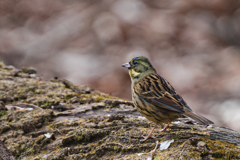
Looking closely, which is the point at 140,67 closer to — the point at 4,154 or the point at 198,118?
the point at 198,118

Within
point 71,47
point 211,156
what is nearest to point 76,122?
point 211,156

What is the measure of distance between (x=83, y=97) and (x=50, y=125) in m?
0.93

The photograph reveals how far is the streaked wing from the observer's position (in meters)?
3.01

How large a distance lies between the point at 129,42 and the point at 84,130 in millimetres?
6102

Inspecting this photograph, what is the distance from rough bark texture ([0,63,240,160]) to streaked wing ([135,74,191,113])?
0.32 m

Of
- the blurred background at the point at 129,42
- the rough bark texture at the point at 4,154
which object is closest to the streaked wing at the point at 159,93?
the rough bark texture at the point at 4,154

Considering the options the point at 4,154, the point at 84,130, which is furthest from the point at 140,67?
the point at 4,154

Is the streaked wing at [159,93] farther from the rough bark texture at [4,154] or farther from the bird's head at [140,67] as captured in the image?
the rough bark texture at [4,154]

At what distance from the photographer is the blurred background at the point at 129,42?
7.45 m

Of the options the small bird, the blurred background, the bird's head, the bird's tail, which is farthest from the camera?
the blurred background

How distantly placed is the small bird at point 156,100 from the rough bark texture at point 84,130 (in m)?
0.21

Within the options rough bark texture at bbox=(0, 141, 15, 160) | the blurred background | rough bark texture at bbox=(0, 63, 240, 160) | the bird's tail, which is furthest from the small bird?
the blurred background

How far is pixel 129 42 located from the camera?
9.10 m

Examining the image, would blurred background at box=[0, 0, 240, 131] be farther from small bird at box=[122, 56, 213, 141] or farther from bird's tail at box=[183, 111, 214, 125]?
bird's tail at box=[183, 111, 214, 125]
